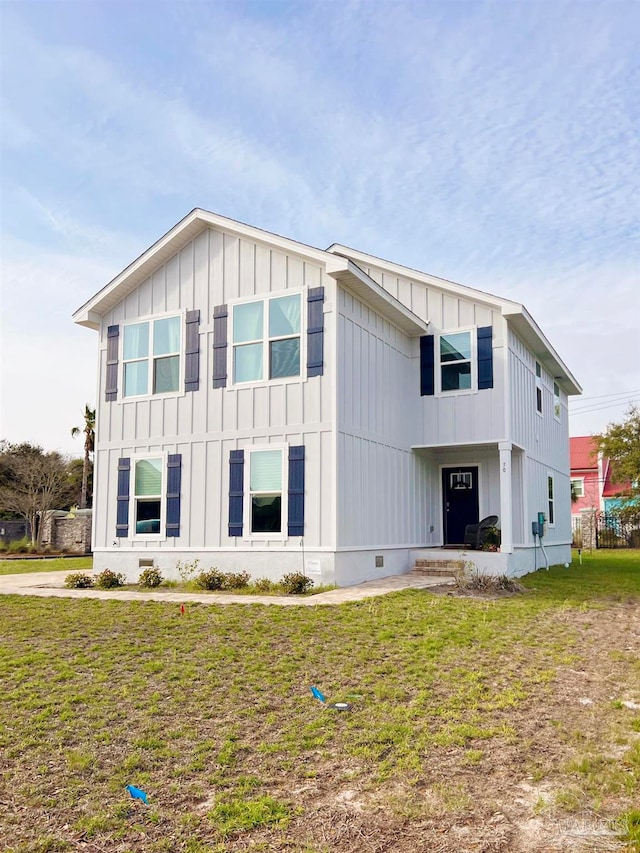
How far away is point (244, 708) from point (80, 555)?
22.8 metres

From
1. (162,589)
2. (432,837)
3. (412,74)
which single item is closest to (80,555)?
(162,589)

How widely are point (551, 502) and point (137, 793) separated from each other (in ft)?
57.3

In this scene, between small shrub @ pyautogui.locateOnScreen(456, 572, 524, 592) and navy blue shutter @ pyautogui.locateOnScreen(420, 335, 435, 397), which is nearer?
small shrub @ pyautogui.locateOnScreen(456, 572, 524, 592)

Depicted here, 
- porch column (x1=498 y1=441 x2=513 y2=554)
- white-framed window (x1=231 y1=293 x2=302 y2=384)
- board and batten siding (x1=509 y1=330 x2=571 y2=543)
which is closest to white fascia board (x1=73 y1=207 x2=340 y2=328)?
white-framed window (x1=231 y1=293 x2=302 y2=384)

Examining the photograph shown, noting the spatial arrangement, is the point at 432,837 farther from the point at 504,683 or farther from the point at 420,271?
the point at 420,271

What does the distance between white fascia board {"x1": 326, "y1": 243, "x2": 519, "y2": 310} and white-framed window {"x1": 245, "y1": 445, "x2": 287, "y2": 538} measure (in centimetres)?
460

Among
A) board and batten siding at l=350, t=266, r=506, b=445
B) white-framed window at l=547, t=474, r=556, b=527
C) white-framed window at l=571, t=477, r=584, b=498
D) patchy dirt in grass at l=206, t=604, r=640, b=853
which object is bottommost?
patchy dirt in grass at l=206, t=604, r=640, b=853

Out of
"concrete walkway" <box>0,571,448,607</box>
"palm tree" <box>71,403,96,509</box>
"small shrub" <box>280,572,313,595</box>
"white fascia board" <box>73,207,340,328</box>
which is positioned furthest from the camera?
"palm tree" <box>71,403,96,509</box>

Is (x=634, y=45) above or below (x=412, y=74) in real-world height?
below

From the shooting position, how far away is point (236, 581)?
13180 mm

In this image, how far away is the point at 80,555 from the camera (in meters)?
27.0

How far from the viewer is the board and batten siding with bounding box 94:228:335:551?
13102mm

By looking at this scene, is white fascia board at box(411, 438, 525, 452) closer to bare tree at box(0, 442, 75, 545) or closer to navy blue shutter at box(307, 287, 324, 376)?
navy blue shutter at box(307, 287, 324, 376)

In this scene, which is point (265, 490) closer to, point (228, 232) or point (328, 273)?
point (328, 273)
